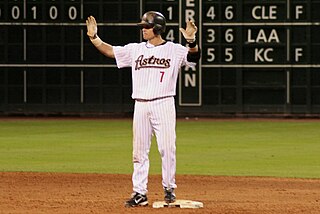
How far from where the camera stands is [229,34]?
77.8 feet

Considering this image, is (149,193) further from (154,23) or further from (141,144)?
(154,23)

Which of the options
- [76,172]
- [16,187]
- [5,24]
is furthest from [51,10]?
[16,187]

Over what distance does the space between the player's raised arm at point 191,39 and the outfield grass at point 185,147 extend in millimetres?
4405

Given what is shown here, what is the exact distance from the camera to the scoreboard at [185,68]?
77.2 ft

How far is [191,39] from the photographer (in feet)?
31.2

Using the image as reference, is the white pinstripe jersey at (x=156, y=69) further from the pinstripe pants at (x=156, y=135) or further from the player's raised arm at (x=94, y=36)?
the player's raised arm at (x=94, y=36)

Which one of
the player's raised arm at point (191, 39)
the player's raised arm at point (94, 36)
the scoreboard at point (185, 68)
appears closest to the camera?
the player's raised arm at point (191, 39)

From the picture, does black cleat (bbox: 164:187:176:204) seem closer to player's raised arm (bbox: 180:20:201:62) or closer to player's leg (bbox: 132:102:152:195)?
player's leg (bbox: 132:102:152:195)

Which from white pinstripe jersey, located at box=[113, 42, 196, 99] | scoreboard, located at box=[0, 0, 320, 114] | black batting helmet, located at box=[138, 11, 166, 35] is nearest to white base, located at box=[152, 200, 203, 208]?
white pinstripe jersey, located at box=[113, 42, 196, 99]

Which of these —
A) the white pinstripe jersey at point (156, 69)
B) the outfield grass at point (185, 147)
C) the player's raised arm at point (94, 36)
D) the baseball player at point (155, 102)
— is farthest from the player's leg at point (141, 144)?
the outfield grass at point (185, 147)

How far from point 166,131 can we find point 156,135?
13 centimetres

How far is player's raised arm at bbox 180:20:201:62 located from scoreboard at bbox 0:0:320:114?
14.0 metres

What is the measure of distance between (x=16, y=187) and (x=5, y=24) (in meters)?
12.9

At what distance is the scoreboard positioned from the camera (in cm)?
2352
